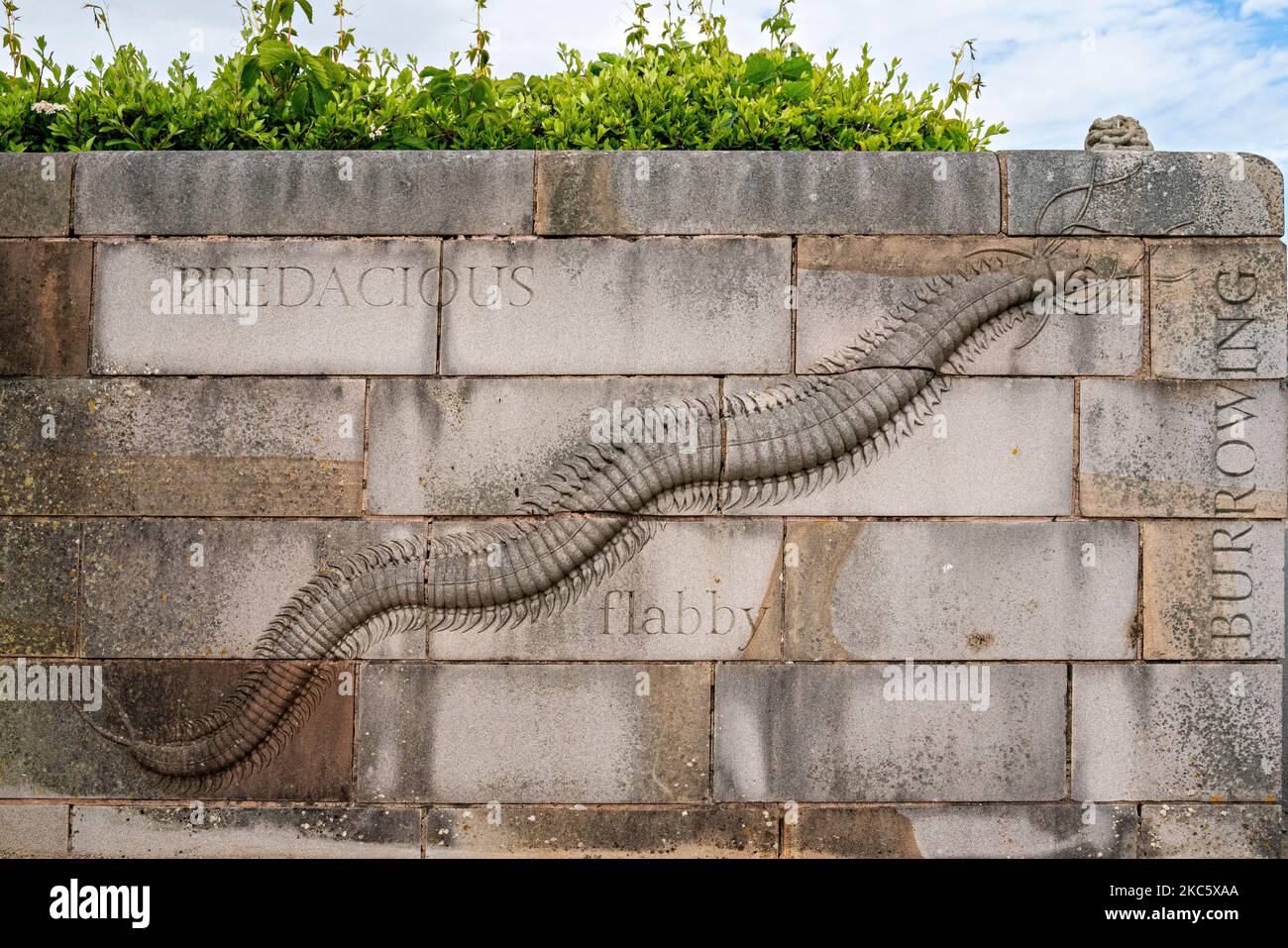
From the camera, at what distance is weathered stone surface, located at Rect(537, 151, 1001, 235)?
174 inches

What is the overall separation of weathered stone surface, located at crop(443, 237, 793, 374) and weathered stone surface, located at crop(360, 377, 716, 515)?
102mm

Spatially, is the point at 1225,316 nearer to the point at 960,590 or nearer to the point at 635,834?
the point at 960,590

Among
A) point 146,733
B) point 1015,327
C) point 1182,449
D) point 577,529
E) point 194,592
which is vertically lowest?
point 146,733

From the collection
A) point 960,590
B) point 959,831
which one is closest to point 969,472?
point 960,590

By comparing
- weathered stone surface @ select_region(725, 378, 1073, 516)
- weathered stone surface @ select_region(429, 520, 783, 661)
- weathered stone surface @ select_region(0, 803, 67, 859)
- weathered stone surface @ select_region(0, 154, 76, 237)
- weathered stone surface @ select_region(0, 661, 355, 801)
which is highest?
weathered stone surface @ select_region(0, 154, 76, 237)

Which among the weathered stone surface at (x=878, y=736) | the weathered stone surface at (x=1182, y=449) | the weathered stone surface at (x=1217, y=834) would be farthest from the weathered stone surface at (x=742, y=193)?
the weathered stone surface at (x=1217, y=834)

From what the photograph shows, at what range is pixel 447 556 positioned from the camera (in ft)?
14.4

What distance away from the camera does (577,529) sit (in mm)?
4359

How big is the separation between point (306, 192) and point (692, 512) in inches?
108

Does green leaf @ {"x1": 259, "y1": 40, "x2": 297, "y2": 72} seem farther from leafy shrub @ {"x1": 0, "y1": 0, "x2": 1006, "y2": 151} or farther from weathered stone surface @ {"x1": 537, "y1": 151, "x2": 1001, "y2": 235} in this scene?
weathered stone surface @ {"x1": 537, "y1": 151, "x2": 1001, "y2": 235}

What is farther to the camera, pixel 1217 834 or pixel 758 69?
pixel 758 69

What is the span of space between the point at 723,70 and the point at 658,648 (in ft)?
10.8

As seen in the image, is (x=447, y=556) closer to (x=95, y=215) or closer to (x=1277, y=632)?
(x=95, y=215)

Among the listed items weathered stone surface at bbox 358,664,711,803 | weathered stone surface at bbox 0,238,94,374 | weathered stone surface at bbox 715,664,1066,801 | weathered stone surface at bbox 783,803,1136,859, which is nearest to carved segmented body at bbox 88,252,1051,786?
weathered stone surface at bbox 358,664,711,803
